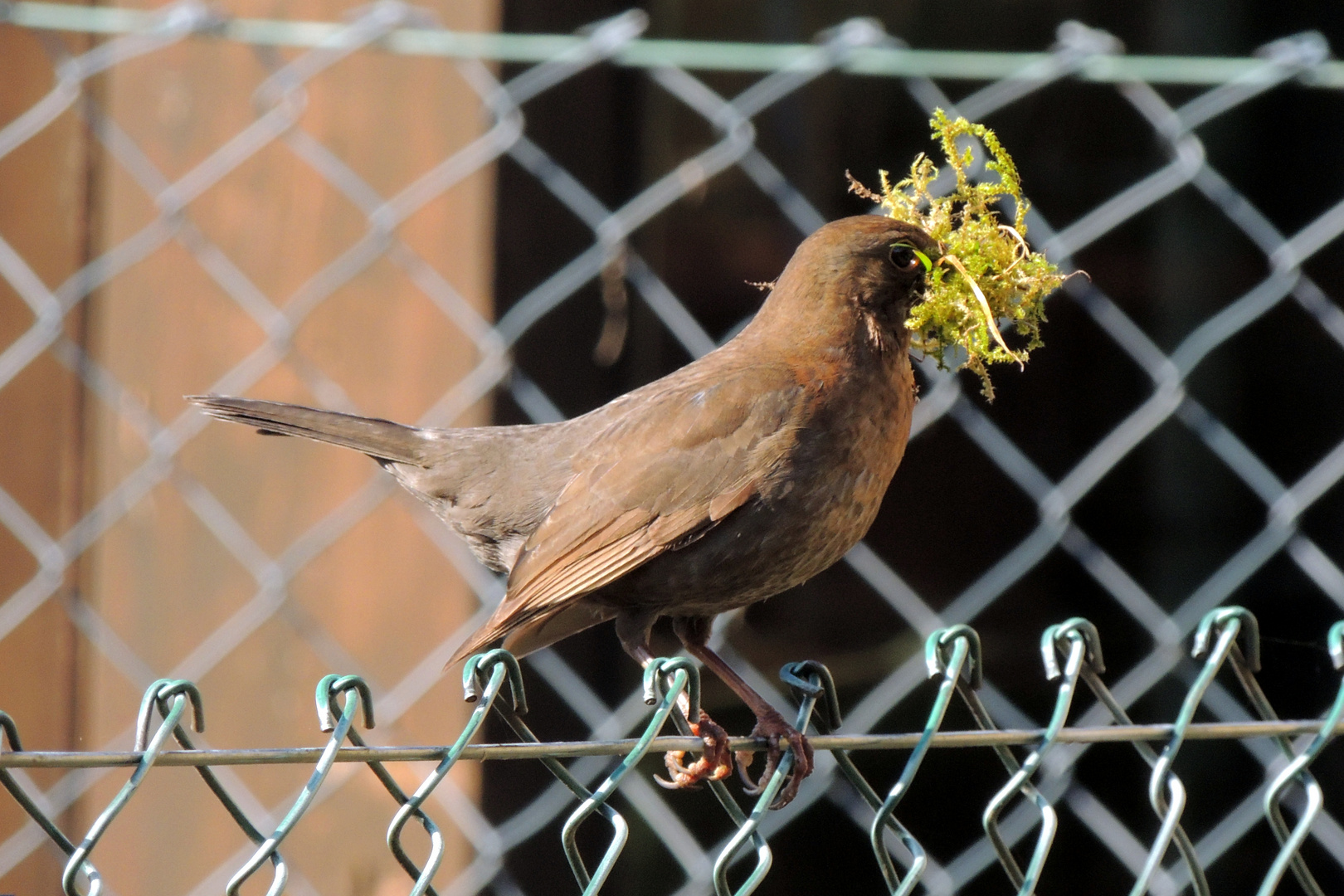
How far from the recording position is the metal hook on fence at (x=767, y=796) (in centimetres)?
133

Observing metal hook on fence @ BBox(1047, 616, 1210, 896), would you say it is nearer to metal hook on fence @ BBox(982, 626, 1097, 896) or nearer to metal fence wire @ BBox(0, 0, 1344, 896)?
metal hook on fence @ BBox(982, 626, 1097, 896)

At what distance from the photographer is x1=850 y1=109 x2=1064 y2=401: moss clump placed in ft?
5.27

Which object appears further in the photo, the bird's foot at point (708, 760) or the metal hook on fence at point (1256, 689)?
the bird's foot at point (708, 760)

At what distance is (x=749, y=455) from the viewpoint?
186cm

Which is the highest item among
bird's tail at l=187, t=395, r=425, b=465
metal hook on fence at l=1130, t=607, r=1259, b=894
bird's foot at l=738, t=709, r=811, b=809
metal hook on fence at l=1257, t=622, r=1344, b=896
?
bird's tail at l=187, t=395, r=425, b=465

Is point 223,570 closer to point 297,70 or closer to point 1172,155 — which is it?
point 297,70

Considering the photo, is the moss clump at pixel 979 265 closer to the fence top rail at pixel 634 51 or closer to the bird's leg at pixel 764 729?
the bird's leg at pixel 764 729

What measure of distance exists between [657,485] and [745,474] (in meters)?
0.14

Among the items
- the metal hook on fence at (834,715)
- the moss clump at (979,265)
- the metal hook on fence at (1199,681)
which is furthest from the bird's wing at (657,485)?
the metal hook on fence at (1199,681)

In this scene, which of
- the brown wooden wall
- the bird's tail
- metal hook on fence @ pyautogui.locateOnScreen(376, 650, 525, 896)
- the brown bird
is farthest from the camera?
the brown wooden wall

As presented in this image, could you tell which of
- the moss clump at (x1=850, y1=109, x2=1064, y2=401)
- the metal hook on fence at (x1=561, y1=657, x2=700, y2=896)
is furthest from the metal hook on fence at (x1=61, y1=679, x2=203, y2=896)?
the moss clump at (x1=850, y1=109, x2=1064, y2=401)

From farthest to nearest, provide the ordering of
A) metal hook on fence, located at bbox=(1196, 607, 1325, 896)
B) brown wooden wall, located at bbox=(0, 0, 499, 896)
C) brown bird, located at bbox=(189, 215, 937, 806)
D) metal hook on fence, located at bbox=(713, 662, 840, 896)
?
1. brown wooden wall, located at bbox=(0, 0, 499, 896)
2. brown bird, located at bbox=(189, 215, 937, 806)
3. metal hook on fence, located at bbox=(1196, 607, 1325, 896)
4. metal hook on fence, located at bbox=(713, 662, 840, 896)

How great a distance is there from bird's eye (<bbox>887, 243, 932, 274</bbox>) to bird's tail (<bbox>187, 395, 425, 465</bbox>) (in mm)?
789

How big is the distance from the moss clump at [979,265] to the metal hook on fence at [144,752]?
2.91 feet
